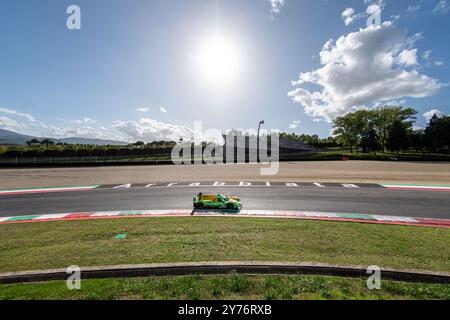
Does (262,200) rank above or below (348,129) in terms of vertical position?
below

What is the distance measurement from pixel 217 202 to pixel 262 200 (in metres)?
3.41

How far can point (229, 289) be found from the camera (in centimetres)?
433

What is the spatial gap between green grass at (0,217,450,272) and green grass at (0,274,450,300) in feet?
2.67

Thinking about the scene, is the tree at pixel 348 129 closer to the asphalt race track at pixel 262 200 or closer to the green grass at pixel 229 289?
the asphalt race track at pixel 262 200

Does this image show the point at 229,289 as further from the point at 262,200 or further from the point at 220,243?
the point at 262,200

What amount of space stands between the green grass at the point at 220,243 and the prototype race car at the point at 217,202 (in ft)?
6.77

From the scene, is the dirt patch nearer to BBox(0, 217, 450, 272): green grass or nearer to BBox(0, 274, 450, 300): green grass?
BBox(0, 217, 450, 272): green grass

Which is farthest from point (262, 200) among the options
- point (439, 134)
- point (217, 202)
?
point (439, 134)

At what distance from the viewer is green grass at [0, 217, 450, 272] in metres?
5.56

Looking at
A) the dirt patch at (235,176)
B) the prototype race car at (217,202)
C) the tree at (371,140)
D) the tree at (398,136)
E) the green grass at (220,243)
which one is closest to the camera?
the green grass at (220,243)

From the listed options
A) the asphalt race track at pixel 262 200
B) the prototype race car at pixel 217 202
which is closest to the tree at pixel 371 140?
the asphalt race track at pixel 262 200

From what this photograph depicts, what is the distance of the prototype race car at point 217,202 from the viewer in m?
11.0

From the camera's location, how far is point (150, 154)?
194 feet
